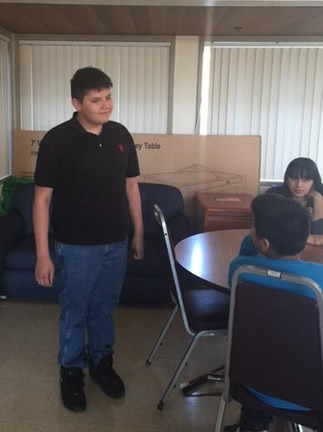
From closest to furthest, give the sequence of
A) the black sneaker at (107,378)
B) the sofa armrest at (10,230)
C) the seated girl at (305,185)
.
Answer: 1. the black sneaker at (107,378)
2. the seated girl at (305,185)
3. the sofa armrest at (10,230)

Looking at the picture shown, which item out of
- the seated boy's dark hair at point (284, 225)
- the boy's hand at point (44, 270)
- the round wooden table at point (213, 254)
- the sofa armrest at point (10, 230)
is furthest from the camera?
the sofa armrest at point (10, 230)

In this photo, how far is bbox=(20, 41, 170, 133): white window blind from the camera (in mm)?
4039

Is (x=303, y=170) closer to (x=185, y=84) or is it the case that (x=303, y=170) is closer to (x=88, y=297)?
(x=185, y=84)

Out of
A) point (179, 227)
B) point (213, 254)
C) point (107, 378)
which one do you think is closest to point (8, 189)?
point (179, 227)

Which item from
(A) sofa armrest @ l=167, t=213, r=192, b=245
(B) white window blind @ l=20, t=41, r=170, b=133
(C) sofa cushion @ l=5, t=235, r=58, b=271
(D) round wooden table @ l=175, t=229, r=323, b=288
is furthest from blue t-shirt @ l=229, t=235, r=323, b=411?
(B) white window blind @ l=20, t=41, r=170, b=133

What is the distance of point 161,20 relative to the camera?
3.36 metres

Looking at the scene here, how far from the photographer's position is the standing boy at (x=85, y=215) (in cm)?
198

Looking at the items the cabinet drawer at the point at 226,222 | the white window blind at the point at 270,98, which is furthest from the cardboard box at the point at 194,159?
the cabinet drawer at the point at 226,222

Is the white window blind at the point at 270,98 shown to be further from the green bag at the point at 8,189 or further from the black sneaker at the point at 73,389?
the black sneaker at the point at 73,389

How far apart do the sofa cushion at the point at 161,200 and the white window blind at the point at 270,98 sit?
2.49ft

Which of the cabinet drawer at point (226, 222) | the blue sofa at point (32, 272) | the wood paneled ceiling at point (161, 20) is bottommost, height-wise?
the blue sofa at point (32, 272)

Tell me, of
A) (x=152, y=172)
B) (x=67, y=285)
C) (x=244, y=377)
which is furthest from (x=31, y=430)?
(x=152, y=172)

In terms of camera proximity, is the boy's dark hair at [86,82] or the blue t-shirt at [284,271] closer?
the blue t-shirt at [284,271]

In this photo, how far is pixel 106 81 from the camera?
78.3 inches
